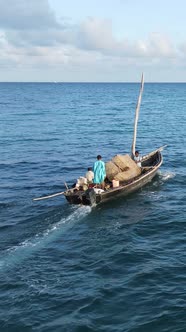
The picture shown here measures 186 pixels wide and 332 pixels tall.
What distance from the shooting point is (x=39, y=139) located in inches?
Result: 2032

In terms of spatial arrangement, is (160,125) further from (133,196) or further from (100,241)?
(100,241)

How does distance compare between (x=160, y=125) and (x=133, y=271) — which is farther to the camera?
(x=160, y=125)

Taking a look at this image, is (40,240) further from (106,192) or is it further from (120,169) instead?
(120,169)

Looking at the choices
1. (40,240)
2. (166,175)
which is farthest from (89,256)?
(166,175)

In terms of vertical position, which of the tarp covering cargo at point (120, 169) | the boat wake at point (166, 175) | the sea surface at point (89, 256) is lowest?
the sea surface at point (89, 256)

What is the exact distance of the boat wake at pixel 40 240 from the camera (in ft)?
58.4

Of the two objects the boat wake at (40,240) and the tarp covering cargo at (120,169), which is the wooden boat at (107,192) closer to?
the tarp covering cargo at (120,169)

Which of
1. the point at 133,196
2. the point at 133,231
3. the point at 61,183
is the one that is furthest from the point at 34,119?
the point at 133,231

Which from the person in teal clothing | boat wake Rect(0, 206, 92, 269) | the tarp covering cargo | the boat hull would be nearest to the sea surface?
boat wake Rect(0, 206, 92, 269)

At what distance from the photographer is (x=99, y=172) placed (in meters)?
25.0

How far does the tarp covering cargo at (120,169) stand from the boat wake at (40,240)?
11.1 ft

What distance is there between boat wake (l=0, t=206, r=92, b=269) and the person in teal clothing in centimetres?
Result: 194

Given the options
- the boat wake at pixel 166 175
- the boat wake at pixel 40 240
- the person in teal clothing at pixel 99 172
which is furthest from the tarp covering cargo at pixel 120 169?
the boat wake at pixel 166 175

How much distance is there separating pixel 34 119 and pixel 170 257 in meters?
58.3
